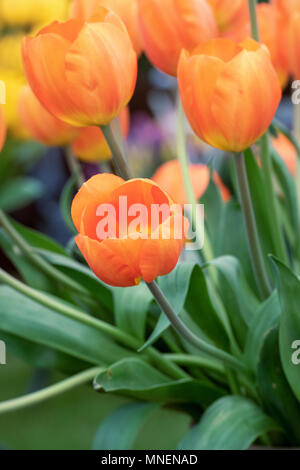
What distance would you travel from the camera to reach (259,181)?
0.34 metres

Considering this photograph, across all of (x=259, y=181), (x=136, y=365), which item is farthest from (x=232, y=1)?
(x=136, y=365)

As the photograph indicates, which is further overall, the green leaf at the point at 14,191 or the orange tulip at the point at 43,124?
the green leaf at the point at 14,191

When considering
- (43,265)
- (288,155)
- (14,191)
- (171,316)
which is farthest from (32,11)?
(171,316)

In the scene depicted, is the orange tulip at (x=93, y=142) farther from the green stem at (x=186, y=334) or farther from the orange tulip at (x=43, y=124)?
the green stem at (x=186, y=334)

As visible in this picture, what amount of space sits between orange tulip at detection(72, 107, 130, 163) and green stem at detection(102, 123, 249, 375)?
11 centimetres

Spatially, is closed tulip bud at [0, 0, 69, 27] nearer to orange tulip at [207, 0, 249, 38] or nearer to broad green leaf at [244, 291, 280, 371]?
orange tulip at [207, 0, 249, 38]


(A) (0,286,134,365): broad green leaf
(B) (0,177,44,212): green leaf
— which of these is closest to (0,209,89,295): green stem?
(A) (0,286,134,365): broad green leaf

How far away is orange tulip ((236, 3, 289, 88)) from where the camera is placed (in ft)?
1.15

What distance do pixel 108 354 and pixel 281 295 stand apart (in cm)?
10

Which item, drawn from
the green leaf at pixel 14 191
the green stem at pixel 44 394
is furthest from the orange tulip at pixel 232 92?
the green leaf at pixel 14 191

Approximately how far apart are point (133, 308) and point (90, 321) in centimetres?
2

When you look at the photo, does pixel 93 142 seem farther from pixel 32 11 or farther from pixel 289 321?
pixel 32 11

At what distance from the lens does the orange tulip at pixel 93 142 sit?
1.26ft

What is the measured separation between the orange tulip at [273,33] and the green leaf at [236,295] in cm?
13
